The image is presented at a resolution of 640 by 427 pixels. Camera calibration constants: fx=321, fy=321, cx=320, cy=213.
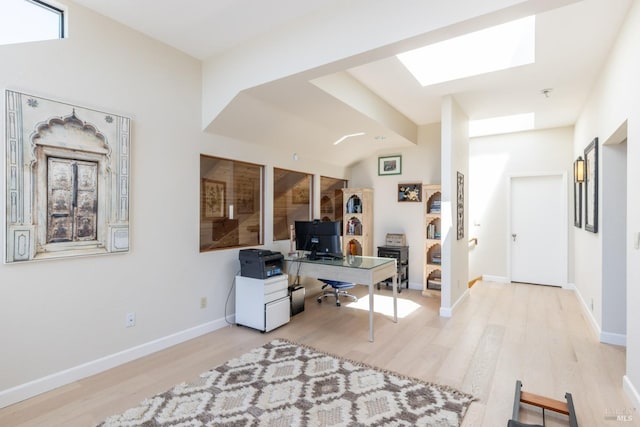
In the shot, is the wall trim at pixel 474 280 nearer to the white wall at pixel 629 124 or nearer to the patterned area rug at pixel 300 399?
the white wall at pixel 629 124

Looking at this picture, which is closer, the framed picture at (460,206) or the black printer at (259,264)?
the black printer at (259,264)

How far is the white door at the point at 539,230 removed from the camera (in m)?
5.50

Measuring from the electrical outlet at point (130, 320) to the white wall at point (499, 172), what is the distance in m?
5.51

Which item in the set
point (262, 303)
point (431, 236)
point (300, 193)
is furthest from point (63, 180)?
point (431, 236)

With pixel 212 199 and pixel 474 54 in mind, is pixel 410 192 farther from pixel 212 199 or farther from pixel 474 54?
pixel 212 199

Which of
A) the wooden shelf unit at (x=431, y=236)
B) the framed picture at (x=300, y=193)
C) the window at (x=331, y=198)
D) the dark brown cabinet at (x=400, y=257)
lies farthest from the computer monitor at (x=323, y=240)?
the wooden shelf unit at (x=431, y=236)

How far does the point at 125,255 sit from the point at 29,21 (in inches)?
73.8

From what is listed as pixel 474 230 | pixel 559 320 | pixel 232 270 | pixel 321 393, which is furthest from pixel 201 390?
pixel 474 230

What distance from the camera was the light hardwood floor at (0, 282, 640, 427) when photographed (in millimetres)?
2188

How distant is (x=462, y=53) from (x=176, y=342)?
4.19m

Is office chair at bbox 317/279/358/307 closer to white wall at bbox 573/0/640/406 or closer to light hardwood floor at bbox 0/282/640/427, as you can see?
light hardwood floor at bbox 0/282/640/427

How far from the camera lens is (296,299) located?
4145 mm

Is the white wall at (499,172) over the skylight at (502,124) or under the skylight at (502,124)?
under

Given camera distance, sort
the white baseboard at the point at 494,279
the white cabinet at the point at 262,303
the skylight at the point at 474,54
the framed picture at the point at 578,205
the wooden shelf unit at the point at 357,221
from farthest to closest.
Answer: the white baseboard at the point at 494,279 → the wooden shelf unit at the point at 357,221 → the framed picture at the point at 578,205 → the white cabinet at the point at 262,303 → the skylight at the point at 474,54
